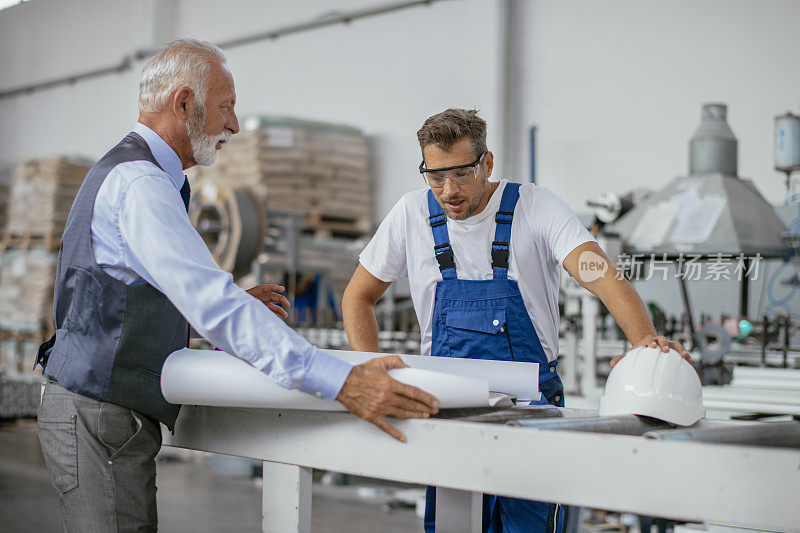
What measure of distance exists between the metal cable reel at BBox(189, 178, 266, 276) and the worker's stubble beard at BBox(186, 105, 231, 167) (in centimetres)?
466

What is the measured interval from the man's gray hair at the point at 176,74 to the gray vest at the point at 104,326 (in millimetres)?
128

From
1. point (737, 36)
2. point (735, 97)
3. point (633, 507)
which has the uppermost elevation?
point (737, 36)

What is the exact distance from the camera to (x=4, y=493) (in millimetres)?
5250

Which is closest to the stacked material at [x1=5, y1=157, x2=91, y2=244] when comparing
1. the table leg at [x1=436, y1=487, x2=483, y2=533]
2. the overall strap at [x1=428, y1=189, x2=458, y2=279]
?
the overall strap at [x1=428, y1=189, x2=458, y2=279]

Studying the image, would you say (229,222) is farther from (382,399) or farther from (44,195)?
(382,399)

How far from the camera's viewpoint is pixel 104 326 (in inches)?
58.9

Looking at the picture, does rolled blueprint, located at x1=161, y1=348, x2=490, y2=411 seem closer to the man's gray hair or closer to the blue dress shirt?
the blue dress shirt

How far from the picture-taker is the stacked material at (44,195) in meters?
8.05

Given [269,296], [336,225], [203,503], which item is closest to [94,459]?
[269,296]

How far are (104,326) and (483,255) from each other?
99 cm

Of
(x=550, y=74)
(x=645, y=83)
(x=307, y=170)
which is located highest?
(x=550, y=74)

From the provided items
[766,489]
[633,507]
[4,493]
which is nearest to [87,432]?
[633,507]

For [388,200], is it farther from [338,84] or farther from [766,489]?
[766,489]

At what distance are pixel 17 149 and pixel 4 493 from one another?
7319mm
